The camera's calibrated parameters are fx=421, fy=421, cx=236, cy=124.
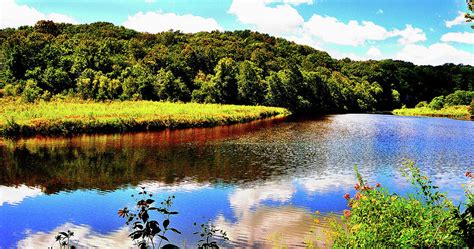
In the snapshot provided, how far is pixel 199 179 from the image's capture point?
55.2 feet

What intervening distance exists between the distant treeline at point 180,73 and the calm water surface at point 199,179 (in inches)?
1051

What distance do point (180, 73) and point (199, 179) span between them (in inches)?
2228

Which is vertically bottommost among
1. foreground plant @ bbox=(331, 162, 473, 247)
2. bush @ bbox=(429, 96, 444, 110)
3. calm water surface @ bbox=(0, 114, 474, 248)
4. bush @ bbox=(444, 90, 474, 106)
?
calm water surface @ bbox=(0, 114, 474, 248)

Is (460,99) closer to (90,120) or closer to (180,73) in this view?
(180,73)

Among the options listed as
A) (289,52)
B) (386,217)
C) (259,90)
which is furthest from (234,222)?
(289,52)

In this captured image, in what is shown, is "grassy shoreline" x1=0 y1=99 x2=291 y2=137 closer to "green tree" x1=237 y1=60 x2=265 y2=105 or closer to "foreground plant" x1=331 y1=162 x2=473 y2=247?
"foreground plant" x1=331 y1=162 x2=473 y2=247

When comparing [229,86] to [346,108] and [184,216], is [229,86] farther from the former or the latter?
[184,216]

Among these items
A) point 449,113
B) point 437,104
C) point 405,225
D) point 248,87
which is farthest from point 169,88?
point 405,225

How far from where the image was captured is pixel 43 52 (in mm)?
58906

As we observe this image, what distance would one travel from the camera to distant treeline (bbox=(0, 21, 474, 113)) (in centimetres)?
5644

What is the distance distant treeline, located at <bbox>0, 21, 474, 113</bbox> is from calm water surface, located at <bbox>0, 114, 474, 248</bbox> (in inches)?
1051

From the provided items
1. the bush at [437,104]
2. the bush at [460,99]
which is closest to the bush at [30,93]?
the bush at [437,104]

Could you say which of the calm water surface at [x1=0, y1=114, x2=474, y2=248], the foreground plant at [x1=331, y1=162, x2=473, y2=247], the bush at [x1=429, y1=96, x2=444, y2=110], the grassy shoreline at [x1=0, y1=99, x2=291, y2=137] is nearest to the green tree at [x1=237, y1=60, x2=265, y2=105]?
the grassy shoreline at [x1=0, y1=99, x2=291, y2=137]

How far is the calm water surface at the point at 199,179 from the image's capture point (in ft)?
35.7
